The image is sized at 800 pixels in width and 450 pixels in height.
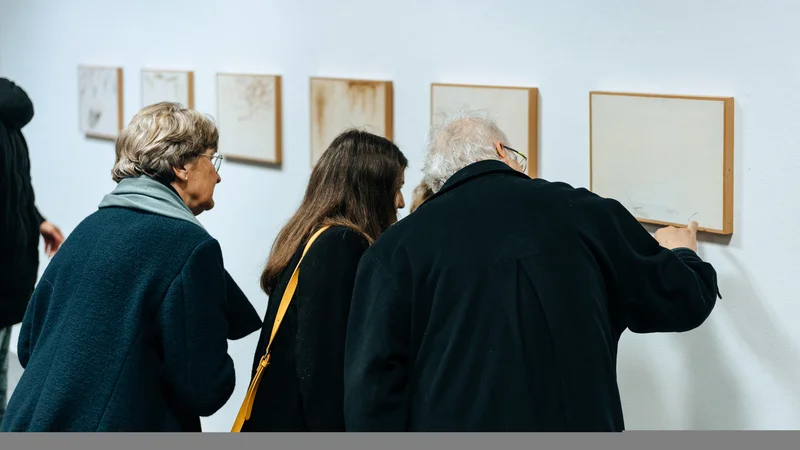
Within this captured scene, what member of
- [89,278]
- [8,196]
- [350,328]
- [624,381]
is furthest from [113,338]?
[8,196]

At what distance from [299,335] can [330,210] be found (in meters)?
0.38

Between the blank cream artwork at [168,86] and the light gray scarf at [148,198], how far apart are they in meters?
3.03

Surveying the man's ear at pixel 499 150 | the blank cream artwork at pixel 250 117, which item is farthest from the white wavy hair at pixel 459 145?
the blank cream artwork at pixel 250 117

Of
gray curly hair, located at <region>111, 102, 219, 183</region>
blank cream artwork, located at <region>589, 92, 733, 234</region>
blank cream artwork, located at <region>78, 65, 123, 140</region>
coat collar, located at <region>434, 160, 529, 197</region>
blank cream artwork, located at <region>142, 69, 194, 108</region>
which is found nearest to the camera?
coat collar, located at <region>434, 160, 529, 197</region>

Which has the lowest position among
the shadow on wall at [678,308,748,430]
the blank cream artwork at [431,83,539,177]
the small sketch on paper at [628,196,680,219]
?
the shadow on wall at [678,308,748,430]

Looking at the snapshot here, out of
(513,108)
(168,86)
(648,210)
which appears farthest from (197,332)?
(168,86)

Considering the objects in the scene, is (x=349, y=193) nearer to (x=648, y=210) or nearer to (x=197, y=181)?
(x=197, y=181)

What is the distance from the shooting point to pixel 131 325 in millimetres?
2318

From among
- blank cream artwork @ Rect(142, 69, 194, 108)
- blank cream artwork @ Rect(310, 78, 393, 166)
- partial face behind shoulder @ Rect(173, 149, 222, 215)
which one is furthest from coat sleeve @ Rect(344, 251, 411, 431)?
blank cream artwork @ Rect(142, 69, 194, 108)

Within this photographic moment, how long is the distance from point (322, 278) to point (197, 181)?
1.47 feet

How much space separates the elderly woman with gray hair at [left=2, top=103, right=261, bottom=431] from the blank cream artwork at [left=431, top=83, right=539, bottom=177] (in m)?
1.35

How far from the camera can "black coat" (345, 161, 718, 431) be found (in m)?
2.07

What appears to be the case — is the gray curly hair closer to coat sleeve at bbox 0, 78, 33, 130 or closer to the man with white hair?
the man with white hair

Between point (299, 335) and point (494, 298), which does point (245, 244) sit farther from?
point (494, 298)
